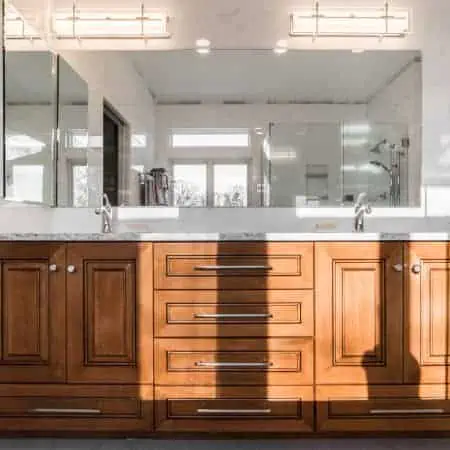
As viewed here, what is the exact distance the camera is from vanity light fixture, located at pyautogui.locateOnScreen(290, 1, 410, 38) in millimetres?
2682

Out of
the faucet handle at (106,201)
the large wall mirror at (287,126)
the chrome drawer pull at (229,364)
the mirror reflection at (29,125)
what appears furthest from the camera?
the large wall mirror at (287,126)

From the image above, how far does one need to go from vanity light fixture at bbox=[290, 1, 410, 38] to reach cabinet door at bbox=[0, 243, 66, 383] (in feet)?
5.62

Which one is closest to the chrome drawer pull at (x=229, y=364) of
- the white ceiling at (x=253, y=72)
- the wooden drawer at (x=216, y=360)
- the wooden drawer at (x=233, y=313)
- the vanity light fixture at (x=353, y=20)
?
the wooden drawer at (x=216, y=360)

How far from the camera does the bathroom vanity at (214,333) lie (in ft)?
6.54

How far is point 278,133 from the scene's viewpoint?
2.66m

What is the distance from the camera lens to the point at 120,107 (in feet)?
8.82

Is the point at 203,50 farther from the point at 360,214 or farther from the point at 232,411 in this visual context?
the point at 232,411

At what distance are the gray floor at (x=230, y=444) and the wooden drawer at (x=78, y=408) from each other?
9 cm

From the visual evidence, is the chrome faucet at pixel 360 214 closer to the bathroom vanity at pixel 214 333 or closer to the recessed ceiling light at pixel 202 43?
the bathroom vanity at pixel 214 333

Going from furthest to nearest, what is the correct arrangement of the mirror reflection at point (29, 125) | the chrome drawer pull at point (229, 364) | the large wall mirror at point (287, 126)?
1. the large wall mirror at point (287, 126)
2. the mirror reflection at point (29, 125)
3. the chrome drawer pull at point (229, 364)

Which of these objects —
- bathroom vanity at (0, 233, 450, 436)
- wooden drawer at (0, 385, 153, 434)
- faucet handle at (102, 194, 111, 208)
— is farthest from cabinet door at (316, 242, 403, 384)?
faucet handle at (102, 194, 111, 208)

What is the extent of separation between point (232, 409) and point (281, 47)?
1.83 meters

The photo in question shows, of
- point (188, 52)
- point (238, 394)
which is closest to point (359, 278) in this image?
point (238, 394)

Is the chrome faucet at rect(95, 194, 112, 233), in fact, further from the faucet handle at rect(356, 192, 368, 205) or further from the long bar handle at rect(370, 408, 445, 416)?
the long bar handle at rect(370, 408, 445, 416)
